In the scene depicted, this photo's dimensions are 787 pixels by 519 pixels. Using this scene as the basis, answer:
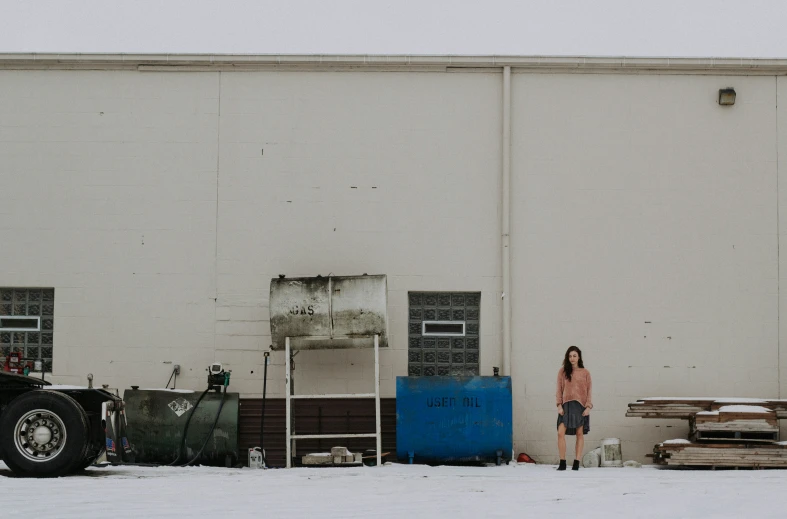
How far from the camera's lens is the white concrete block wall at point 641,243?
1727cm

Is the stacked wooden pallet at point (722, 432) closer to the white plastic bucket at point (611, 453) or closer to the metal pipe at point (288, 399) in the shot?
the white plastic bucket at point (611, 453)

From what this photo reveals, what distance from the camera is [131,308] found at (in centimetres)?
1745

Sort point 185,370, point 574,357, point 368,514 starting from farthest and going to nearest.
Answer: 1. point 185,370
2. point 574,357
3. point 368,514

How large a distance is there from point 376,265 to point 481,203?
1.75 meters

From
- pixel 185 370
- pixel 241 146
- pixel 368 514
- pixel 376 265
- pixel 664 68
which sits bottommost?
pixel 368 514

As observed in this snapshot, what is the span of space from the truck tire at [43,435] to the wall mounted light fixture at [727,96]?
32.6 feet

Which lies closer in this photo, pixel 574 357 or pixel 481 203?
pixel 574 357

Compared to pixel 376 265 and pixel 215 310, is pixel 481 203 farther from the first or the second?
pixel 215 310

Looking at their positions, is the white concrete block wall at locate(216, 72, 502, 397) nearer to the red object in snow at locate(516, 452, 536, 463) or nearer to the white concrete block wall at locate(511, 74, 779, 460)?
the white concrete block wall at locate(511, 74, 779, 460)

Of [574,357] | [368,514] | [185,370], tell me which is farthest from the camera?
[185,370]

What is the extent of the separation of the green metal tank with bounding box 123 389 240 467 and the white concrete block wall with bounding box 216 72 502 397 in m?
0.80

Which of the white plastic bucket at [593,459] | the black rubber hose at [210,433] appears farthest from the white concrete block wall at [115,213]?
the white plastic bucket at [593,459]

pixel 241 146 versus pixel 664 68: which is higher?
pixel 664 68

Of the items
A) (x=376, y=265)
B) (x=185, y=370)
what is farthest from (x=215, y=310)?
(x=376, y=265)
